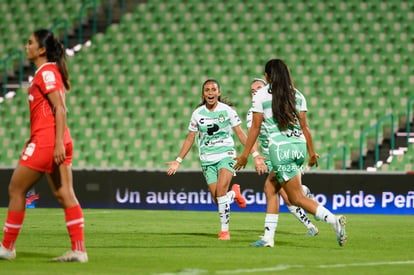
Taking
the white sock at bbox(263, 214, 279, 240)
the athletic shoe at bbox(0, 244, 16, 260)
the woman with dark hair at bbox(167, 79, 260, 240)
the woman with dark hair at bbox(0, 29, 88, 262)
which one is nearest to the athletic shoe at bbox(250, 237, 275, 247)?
the white sock at bbox(263, 214, 279, 240)

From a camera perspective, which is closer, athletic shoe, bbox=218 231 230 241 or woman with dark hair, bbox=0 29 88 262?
woman with dark hair, bbox=0 29 88 262


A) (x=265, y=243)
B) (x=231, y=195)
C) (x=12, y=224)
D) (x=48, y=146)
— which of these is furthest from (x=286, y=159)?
(x=231, y=195)

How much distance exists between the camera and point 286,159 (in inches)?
469

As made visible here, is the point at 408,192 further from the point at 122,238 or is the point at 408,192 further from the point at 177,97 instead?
the point at 122,238

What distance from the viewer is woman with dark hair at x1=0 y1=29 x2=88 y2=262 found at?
9812 millimetres

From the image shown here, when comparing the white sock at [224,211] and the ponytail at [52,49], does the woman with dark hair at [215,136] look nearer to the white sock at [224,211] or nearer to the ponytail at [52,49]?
the white sock at [224,211]

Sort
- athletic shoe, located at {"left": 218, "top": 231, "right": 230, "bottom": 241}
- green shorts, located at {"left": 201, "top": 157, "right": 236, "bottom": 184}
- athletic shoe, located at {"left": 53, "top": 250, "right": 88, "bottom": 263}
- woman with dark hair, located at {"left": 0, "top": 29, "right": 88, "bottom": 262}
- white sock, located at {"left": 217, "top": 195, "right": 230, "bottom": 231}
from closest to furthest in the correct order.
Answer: woman with dark hair, located at {"left": 0, "top": 29, "right": 88, "bottom": 262}
athletic shoe, located at {"left": 53, "top": 250, "right": 88, "bottom": 263}
athletic shoe, located at {"left": 218, "top": 231, "right": 230, "bottom": 241}
white sock, located at {"left": 217, "top": 195, "right": 230, "bottom": 231}
green shorts, located at {"left": 201, "top": 157, "right": 236, "bottom": 184}

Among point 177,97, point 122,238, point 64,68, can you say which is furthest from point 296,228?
point 177,97

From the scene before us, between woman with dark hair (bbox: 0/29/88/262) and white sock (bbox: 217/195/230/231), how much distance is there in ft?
13.9

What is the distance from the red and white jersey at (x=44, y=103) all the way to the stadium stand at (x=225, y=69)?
15488mm

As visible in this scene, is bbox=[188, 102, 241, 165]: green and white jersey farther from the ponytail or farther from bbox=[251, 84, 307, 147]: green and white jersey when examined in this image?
the ponytail

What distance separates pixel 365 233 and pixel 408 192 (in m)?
6.39

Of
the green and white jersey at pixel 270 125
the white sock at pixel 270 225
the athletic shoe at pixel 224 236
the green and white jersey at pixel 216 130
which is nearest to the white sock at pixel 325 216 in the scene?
the white sock at pixel 270 225

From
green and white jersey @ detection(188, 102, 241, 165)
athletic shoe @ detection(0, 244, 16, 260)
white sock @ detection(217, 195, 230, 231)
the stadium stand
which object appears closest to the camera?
athletic shoe @ detection(0, 244, 16, 260)
